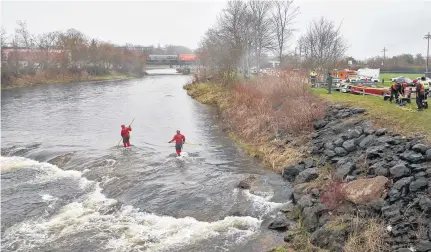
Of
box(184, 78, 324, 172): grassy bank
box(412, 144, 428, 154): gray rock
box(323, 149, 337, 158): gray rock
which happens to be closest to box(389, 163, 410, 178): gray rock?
box(412, 144, 428, 154): gray rock

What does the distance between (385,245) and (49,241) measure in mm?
10149

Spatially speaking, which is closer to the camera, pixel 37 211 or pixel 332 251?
pixel 332 251

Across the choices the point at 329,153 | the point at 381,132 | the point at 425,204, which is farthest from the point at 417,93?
the point at 425,204

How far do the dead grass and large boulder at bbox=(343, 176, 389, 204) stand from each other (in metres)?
→ 1.16

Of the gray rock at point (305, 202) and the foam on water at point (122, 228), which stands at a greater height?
the gray rock at point (305, 202)

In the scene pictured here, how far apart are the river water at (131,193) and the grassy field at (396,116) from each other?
575 cm

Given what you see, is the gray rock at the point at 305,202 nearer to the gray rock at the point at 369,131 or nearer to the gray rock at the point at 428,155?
the gray rock at the point at 428,155

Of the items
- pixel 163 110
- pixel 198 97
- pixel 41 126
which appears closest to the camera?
pixel 41 126

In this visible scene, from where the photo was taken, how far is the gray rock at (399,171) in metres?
12.2

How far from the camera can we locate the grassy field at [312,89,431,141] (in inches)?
612

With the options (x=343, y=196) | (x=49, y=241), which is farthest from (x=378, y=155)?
(x=49, y=241)

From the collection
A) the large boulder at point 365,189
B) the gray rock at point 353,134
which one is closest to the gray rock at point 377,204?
the large boulder at point 365,189

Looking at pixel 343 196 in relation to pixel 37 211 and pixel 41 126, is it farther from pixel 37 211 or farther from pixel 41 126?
pixel 41 126

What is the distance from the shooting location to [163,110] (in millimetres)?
39344
